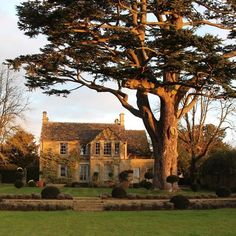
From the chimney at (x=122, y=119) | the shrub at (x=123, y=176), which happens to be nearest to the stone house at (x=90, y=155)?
the chimney at (x=122, y=119)

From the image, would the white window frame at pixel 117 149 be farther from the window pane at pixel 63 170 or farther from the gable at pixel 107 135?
the window pane at pixel 63 170

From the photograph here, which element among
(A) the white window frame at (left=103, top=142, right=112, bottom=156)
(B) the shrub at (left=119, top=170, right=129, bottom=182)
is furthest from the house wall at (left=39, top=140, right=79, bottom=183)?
(B) the shrub at (left=119, top=170, right=129, bottom=182)

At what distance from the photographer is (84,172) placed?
182 ft

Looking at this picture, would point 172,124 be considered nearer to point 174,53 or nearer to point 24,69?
point 174,53

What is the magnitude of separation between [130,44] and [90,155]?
32.6 m

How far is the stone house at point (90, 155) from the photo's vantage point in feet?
180

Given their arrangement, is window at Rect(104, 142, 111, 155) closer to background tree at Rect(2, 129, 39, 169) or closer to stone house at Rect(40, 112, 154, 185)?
stone house at Rect(40, 112, 154, 185)

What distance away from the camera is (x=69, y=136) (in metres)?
57.0

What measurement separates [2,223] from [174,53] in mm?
12650

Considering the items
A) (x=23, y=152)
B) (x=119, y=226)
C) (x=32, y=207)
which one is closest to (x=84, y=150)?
(x=23, y=152)

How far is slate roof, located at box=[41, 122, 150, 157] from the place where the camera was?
56.8 meters

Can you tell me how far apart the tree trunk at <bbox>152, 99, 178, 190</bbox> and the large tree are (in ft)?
6.50

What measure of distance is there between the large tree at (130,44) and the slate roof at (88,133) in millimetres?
27420

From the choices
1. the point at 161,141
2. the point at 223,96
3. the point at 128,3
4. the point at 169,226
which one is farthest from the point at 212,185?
the point at 169,226
